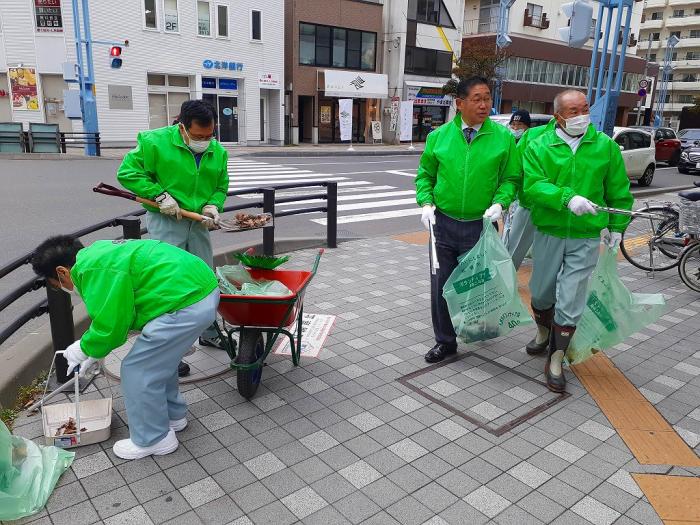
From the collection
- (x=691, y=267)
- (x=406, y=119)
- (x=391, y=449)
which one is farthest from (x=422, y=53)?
(x=391, y=449)

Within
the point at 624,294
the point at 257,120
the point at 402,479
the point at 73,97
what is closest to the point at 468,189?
the point at 624,294

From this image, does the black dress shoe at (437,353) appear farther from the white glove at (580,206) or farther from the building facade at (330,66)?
the building facade at (330,66)

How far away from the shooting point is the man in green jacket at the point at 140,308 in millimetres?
2605

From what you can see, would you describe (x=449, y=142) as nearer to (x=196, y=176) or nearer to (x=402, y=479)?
(x=196, y=176)

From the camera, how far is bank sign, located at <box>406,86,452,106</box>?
3183 centimetres

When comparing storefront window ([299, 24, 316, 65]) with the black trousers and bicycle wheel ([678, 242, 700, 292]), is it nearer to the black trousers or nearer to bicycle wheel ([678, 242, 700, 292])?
bicycle wheel ([678, 242, 700, 292])

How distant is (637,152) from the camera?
15461 mm

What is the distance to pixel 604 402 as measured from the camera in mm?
3768

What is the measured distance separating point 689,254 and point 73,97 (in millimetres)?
19117

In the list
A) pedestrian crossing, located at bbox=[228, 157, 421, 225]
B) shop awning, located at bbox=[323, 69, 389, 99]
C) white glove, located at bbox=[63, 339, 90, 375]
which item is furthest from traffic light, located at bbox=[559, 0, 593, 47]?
shop awning, located at bbox=[323, 69, 389, 99]

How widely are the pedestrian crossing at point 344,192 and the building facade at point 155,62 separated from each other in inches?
311

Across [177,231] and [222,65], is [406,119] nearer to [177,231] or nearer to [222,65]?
[222,65]

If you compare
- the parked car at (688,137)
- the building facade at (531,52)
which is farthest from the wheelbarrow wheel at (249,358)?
the building facade at (531,52)

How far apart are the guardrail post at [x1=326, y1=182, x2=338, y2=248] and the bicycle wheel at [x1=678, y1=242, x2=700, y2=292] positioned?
4.18 m
